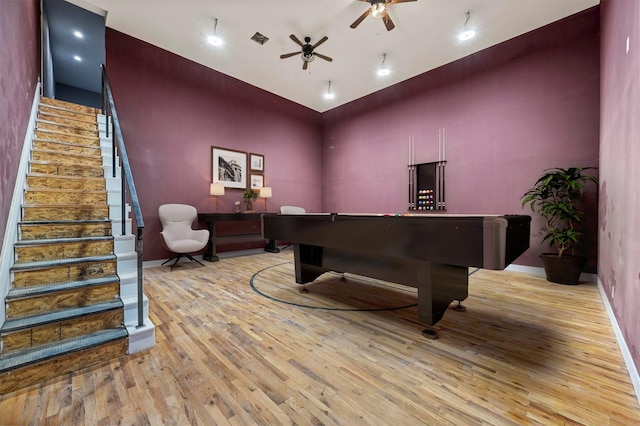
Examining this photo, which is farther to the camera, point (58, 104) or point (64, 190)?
point (58, 104)

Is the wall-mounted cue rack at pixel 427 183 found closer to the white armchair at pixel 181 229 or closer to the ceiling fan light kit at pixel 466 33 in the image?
the ceiling fan light kit at pixel 466 33

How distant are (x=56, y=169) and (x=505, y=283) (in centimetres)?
530

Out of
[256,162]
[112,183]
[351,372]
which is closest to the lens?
[351,372]

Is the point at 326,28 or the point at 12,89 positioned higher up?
the point at 326,28

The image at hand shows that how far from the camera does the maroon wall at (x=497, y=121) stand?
3.58 meters

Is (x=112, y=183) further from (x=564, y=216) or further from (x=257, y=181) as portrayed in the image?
(x=564, y=216)

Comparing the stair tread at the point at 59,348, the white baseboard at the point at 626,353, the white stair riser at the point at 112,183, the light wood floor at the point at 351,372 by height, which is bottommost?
the light wood floor at the point at 351,372

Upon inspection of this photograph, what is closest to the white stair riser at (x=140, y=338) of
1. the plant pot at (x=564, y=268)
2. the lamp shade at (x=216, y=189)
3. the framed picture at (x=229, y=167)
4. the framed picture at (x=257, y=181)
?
the lamp shade at (x=216, y=189)

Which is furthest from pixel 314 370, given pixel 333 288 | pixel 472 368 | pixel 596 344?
pixel 596 344

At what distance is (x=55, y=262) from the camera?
1.91 meters

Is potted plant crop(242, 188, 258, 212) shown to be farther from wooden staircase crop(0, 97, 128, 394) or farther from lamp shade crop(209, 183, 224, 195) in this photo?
wooden staircase crop(0, 97, 128, 394)

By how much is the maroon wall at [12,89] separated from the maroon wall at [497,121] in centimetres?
528

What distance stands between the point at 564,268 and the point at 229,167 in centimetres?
548

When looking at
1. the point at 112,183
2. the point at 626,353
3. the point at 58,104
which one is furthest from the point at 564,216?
the point at 58,104
